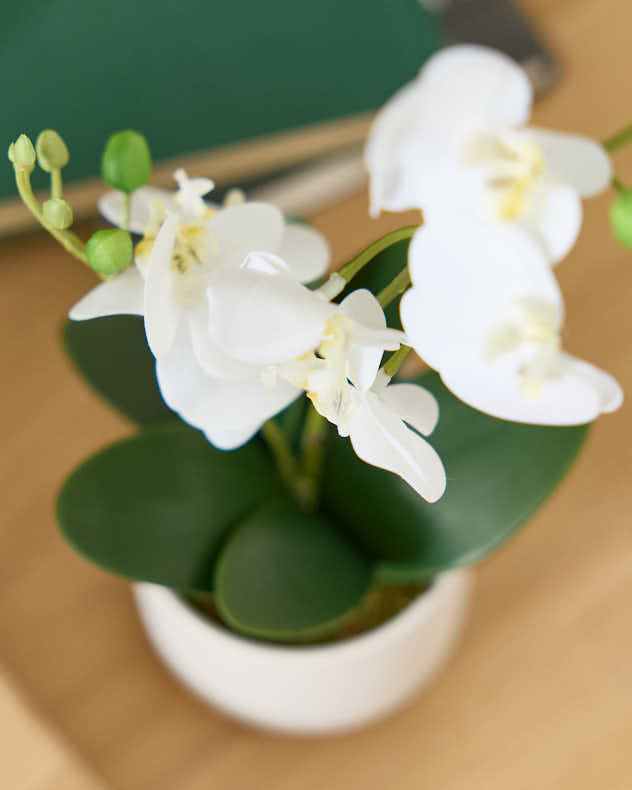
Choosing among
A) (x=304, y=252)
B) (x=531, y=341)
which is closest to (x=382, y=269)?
(x=304, y=252)

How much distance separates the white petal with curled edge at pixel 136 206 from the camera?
0.29m

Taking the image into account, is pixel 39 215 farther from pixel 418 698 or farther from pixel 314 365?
pixel 418 698

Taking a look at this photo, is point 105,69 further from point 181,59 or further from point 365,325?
point 365,325

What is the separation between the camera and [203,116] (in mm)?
533

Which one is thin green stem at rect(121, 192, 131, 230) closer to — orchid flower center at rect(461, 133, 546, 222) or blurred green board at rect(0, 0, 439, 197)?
orchid flower center at rect(461, 133, 546, 222)

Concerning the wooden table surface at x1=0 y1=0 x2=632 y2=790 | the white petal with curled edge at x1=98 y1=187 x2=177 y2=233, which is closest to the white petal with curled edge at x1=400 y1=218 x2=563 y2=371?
the white petal with curled edge at x1=98 y1=187 x2=177 y2=233

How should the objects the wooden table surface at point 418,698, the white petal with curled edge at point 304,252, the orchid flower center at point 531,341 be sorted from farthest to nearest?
1. the wooden table surface at point 418,698
2. the white petal with curled edge at point 304,252
3. the orchid flower center at point 531,341

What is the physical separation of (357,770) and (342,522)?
0.15 meters

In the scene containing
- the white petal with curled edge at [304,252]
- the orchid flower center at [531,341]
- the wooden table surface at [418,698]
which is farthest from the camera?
the wooden table surface at [418,698]

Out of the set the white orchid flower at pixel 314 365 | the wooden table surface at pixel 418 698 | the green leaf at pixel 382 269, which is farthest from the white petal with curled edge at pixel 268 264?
the wooden table surface at pixel 418 698

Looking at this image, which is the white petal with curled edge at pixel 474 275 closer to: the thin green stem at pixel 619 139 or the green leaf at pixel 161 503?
the thin green stem at pixel 619 139

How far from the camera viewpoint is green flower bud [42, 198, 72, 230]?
24 cm

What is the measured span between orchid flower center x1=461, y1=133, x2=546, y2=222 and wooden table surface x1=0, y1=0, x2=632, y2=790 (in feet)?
1.06

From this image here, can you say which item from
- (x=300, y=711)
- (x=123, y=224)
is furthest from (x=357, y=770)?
(x=123, y=224)
